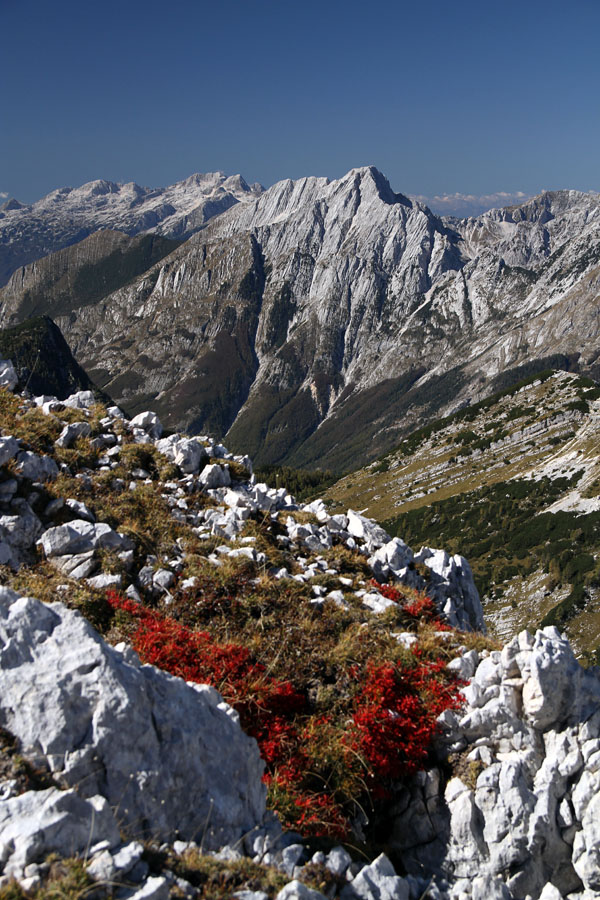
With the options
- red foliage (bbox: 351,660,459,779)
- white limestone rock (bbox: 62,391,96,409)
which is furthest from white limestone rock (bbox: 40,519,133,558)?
white limestone rock (bbox: 62,391,96,409)

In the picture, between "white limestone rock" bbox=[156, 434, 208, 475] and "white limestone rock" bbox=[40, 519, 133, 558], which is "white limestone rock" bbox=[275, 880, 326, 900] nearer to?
"white limestone rock" bbox=[40, 519, 133, 558]

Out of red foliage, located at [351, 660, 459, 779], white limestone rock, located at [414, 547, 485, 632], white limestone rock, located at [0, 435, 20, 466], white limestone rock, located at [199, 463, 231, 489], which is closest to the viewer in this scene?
red foliage, located at [351, 660, 459, 779]

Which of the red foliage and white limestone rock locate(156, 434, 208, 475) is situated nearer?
the red foliage

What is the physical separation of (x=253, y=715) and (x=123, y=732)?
5163mm

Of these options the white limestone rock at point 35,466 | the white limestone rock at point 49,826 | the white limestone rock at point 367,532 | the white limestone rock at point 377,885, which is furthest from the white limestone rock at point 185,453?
the white limestone rock at point 377,885

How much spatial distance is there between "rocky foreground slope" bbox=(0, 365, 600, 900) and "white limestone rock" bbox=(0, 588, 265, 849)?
36 mm

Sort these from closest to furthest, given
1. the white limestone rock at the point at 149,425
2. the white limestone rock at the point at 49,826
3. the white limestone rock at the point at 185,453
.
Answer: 1. the white limestone rock at the point at 49,826
2. the white limestone rock at the point at 185,453
3. the white limestone rock at the point at 149,425

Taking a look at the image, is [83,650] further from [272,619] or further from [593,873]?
[593,873]

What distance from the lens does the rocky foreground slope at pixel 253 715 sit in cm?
984

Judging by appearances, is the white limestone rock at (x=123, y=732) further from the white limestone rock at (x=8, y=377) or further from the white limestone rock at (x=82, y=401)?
the white limestone rock at (x=8, y=377)

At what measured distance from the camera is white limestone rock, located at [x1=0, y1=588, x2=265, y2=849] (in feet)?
33.1

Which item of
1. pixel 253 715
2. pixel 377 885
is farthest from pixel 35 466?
pixel 377 885

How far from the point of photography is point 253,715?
14.8m

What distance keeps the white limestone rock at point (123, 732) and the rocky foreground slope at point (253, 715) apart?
36 millimetres
